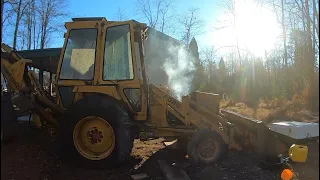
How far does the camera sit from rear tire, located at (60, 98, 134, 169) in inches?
241

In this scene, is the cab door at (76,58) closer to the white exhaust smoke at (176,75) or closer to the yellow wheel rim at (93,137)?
the yellow wheel rim at (93,137)

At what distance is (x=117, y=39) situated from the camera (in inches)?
269

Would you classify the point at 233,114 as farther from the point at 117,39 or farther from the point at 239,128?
the point at 117,39

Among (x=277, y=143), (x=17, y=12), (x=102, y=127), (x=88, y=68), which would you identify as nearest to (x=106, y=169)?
(x=102, y=127)

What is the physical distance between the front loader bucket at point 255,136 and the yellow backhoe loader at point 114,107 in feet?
0.06

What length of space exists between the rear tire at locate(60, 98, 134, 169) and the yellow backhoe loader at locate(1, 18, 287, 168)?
2 cm

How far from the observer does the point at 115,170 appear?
6309 millimetres

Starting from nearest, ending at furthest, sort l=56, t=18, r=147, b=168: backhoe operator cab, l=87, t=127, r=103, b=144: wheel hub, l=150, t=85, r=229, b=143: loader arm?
l=56, t=18, r=147, b=168: backhoe operator cab, l=87, t=127, r=103, b=144: wheel hub, l=150, t=85, r=229, b=143: loader arm

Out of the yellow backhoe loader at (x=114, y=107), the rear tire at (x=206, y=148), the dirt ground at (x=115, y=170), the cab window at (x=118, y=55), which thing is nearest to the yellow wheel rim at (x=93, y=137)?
the yellow backhoe loader at (x=114, y=107)

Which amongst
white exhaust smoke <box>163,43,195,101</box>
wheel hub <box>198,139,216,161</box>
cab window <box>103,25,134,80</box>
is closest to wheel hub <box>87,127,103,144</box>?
cab window <box>103,25,134,80</box>

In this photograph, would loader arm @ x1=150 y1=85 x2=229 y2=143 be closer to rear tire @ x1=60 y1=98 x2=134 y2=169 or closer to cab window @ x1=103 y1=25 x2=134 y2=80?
cab window @ x1=103 y1=25 x2=134 y2=80

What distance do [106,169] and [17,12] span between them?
3181 cm

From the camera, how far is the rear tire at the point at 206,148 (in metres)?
6.76

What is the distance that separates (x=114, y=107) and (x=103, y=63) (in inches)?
38.5
